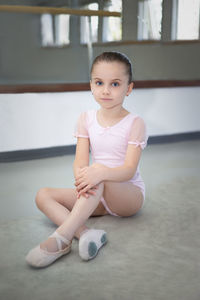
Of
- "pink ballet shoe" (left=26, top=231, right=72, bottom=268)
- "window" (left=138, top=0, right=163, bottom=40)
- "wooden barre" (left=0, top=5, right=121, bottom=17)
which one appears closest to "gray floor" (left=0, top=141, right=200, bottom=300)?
"pink ballet shoe" (left=26, top=231, right=72, bottom=268)

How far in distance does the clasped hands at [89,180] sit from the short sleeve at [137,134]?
175 millimetres

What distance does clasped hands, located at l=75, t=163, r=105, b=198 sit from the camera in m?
1.12

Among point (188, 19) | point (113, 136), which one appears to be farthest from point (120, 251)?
point (188, 19)

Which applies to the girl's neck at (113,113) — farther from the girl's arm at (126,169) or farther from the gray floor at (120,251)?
the gray floor at (120,251)

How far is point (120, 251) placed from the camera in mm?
1147

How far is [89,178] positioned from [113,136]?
23 cm

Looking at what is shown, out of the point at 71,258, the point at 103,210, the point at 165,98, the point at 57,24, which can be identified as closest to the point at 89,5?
the point at 57,24

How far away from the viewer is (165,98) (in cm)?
295

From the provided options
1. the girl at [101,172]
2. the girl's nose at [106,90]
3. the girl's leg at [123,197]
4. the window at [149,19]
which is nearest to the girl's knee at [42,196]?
the girl at [101,172]

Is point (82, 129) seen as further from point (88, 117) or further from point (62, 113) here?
point (62, 113)

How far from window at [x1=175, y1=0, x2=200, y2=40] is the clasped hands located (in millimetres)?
3305

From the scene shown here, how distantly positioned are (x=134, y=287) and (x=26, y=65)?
5886mm

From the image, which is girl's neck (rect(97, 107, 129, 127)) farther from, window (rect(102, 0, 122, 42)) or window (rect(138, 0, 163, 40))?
window (rect(102, 0, 122, 42))

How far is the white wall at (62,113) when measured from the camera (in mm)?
2357
